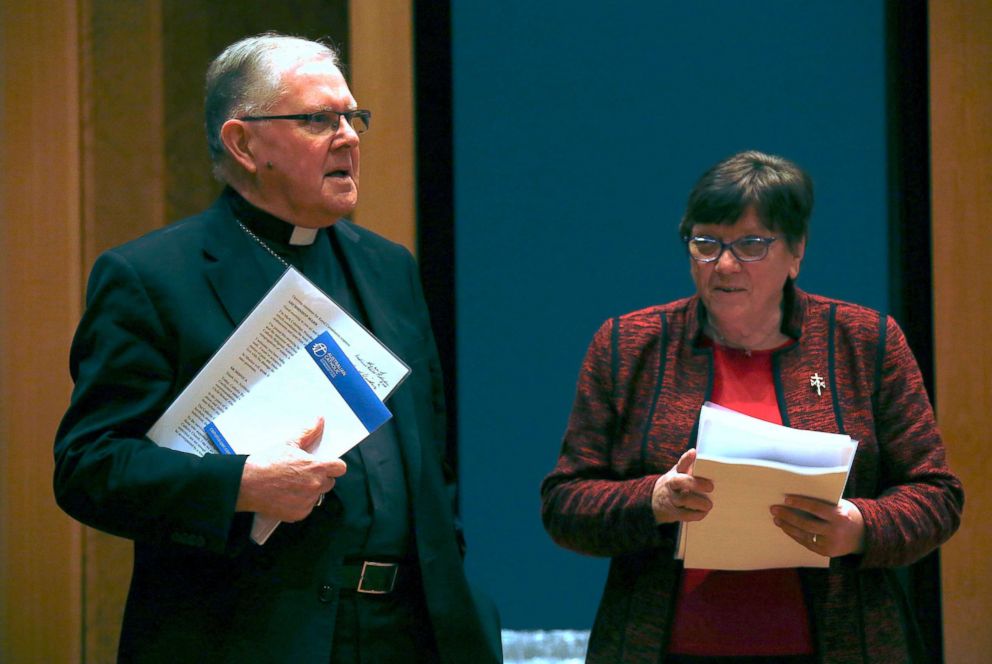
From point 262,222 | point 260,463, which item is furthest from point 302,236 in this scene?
point 260,463

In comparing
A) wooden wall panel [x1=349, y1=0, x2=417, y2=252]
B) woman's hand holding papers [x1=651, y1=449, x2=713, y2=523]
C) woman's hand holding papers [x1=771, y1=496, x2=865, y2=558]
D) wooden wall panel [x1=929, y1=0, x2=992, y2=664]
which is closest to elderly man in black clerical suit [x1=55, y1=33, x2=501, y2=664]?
woman's hand holding papers [x1=651, y1=449, x2=713, y2=523]

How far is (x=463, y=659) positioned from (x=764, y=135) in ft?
7.29

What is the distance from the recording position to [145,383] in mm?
2043

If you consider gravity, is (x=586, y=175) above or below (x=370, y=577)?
above

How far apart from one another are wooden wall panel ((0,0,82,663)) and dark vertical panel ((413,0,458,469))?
1095 mm

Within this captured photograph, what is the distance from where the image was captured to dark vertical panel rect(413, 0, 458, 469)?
3.81 meters

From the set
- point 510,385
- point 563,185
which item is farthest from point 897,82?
point 510,385

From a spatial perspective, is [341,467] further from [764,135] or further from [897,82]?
[897,82]

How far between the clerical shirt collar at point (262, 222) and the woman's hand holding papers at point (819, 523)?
111 centimetres

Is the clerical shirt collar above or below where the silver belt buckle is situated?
above

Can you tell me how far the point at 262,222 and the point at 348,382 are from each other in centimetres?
51

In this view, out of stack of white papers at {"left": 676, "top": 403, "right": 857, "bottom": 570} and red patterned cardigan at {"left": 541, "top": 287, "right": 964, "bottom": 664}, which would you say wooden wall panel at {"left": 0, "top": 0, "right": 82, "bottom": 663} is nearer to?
red patterned cardigan at {"left": 541, "top": 287, "right": 964, "bottom": 664}

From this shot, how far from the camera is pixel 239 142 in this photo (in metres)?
2.33

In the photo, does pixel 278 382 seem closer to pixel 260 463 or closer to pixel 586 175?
pixel 260 463
